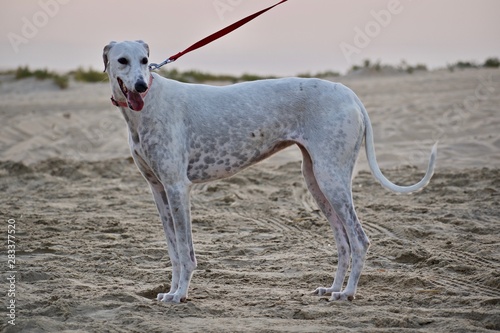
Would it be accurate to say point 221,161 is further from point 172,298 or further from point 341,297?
point 341,297

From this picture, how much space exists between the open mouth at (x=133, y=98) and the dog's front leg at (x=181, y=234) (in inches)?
25.5

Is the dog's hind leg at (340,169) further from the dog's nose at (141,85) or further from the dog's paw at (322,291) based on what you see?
the dog's nose at (141,85)

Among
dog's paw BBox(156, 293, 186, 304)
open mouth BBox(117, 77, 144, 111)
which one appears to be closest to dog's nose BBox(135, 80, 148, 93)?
open mouth BBox(117, 77, 144, 111)

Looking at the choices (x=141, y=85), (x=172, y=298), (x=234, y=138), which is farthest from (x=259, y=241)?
(x=141, y=85)

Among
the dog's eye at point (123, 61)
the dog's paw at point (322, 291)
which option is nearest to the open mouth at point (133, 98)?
the dog's eye at point (123, 61)

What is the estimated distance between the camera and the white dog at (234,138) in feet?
19.6

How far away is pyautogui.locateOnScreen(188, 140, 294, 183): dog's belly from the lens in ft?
20.4

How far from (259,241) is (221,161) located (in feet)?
6.13

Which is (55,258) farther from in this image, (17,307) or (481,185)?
(481,185)

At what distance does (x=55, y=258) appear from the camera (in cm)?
724

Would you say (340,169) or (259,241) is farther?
(259,241)

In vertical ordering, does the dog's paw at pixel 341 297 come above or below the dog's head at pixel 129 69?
below

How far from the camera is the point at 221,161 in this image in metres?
6.29

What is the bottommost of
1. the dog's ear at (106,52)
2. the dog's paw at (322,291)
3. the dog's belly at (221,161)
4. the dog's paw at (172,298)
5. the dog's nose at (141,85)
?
the dog's paw at (322,291)
